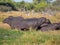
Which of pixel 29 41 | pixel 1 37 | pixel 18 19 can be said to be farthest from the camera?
pixel 18 19

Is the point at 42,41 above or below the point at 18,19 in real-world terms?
above

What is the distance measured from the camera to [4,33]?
1169 centimetres

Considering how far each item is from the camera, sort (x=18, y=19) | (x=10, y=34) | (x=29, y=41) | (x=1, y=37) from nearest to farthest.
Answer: (x=29, y=41), (x=1, y=37), (x=10, y=34), (x=18, y=19)

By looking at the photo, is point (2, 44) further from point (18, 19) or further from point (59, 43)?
point (18, 19)

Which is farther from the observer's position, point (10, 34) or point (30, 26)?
point (30, 26)

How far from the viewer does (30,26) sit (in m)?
14.6

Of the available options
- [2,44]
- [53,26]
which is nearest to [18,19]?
[53,26]

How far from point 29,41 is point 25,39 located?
0.37 m

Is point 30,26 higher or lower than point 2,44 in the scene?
lower

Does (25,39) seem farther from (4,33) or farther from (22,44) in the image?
(4,33)

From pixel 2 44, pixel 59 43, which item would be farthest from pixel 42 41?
pixel 2 44

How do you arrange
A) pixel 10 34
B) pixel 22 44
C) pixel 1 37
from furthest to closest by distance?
pixel 10 34 → pixel 1 37 → pixel 22 44

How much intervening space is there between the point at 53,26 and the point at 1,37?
4.53m

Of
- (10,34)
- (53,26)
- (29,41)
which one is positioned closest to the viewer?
(29,41)
